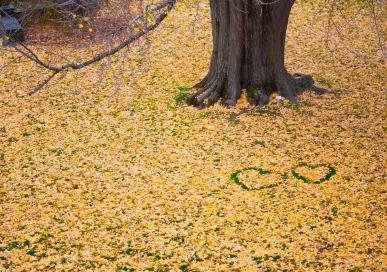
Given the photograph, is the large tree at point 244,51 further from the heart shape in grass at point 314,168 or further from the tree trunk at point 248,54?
the heart shape in grass at point 314,168

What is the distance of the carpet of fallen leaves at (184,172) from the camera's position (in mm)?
5473

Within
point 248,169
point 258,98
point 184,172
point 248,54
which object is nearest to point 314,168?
point 248,169

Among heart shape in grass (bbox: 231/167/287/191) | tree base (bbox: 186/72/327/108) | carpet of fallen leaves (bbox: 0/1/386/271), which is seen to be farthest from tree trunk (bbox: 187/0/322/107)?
heart shape in grass (bbox: 231/167/287/191)

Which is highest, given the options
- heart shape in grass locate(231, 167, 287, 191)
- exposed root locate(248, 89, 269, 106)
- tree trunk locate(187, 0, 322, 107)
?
tree trunk locate(187, 0, 322, 107)

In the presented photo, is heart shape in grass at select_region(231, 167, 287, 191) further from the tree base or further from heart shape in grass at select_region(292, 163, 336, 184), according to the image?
the tree base

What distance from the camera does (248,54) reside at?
26.2 ft

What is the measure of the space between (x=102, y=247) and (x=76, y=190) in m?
1.11

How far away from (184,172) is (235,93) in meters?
1.80

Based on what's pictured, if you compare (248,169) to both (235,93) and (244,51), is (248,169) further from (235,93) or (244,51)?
(244,51)

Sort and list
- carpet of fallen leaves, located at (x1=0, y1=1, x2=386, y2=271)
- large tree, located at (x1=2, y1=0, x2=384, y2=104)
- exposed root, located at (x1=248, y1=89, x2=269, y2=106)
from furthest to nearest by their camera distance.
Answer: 1. exposed root, located at (x1=248, y1=89, x2=269, y2=106)
2. large tree, located at (x1=2, y1=0, x2=384, y2=104)
3. carpet of fallen leaves, located at (x1=0, y1=1, x2=386, y2=271)

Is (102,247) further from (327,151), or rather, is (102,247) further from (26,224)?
(327,151)

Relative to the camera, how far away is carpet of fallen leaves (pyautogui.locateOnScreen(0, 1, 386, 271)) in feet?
18.0

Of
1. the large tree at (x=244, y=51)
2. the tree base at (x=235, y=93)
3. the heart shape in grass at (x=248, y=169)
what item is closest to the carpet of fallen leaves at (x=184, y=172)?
the heart shape in grass at (x=248, y=169)

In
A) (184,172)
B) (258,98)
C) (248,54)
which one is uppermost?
(248,54)
